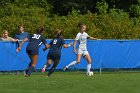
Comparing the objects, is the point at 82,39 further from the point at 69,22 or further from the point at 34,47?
the point at 69,22

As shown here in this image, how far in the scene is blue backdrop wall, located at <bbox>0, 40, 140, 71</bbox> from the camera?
2270 cm

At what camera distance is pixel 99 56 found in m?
23.6

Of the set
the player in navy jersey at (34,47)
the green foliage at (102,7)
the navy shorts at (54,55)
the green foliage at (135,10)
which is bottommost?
the green foliage at (135,10)

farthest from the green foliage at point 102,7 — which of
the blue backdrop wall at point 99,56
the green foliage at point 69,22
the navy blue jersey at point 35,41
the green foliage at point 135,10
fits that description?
the navy blue jersey at point 35,41

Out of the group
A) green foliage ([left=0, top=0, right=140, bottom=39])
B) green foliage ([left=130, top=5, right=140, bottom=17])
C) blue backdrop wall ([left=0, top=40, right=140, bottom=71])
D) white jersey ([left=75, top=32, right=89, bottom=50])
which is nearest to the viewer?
white jersey ([left=75, top=32, right=89, bottom=50])

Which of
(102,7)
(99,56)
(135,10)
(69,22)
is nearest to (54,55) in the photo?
(99,56)

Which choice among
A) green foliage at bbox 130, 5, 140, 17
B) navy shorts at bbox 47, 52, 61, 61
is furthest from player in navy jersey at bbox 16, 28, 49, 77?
green foliage at bbox 130, 5, 140, 17

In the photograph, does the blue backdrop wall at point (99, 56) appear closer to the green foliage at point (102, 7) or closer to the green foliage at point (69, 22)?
the green foliage at point (69, 22)

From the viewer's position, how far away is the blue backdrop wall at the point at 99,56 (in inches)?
894

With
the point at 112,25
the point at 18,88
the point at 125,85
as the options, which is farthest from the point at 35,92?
the point at 112,25

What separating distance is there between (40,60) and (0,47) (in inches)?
66.2

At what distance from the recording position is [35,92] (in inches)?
522

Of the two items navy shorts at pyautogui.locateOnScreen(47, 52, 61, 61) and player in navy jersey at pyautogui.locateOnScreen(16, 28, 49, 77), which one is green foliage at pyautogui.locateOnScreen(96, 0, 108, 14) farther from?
player in navy jersey at pyautogui.locateOnScreen(16, 28, 49, 77)

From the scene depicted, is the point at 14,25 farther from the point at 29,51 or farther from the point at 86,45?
the point at 29,51
